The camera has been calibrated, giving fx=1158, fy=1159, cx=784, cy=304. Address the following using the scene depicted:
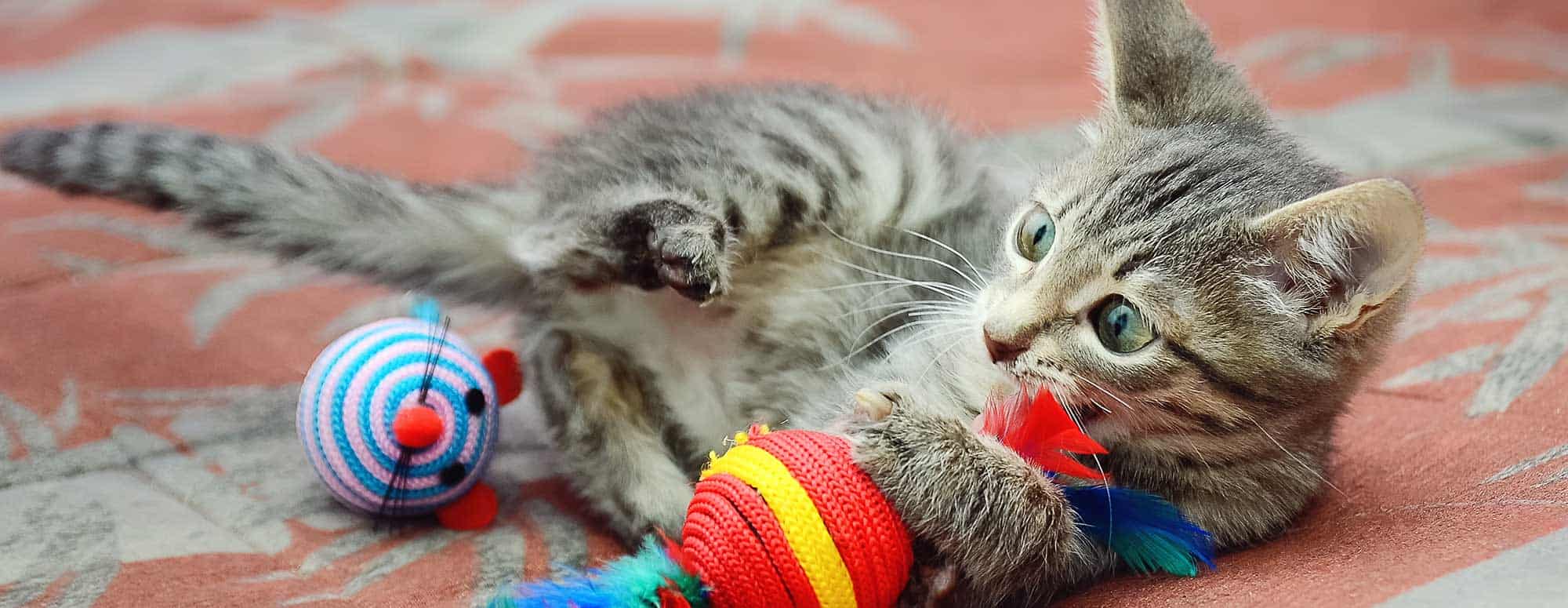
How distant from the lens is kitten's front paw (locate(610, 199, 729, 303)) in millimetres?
1384

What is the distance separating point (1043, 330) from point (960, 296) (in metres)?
0.25

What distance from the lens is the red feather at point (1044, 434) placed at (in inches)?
45.2

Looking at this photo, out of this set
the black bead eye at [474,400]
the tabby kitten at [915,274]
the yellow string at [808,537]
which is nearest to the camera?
the yellow string at [808,537]

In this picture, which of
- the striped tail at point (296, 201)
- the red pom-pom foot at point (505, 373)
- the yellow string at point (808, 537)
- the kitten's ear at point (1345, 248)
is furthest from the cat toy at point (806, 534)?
the striped tail at point (296, 201)

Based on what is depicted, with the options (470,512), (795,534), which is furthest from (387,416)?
(795,534)

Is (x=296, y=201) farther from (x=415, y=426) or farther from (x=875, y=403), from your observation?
(x=875, y=403)

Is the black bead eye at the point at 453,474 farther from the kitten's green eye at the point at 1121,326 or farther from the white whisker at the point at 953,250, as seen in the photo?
the kitten's green eye at the point at 1121,326

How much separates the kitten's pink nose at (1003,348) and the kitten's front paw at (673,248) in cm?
36

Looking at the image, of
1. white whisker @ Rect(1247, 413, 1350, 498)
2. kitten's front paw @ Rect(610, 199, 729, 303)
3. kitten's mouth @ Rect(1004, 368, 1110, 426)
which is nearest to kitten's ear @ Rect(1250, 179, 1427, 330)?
white whisker @ Rect(1247, 413, 1350, 498)

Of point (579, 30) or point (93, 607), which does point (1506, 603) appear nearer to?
point (93, 607)

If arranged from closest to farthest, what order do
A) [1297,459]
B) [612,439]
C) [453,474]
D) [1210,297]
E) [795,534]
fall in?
[795,534] → [1210,297] → [1297,459] → [453,474] → [612,439]

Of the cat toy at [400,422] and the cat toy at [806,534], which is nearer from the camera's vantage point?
the cat toy at [806,534]

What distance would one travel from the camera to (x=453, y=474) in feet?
4.53

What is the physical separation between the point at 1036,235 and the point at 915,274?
10.3 inches
